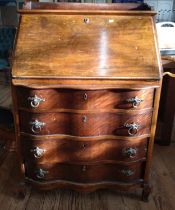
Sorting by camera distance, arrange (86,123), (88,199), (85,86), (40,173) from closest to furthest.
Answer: (85,86), (86,123), (40,173), (88,199)

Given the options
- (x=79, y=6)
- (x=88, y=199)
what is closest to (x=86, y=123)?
(x=88, y=199)

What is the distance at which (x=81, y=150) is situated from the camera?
1.52 m

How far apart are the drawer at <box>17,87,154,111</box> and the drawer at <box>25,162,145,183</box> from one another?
0.43m

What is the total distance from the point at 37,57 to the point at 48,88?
0.64ft

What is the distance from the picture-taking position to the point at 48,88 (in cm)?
134

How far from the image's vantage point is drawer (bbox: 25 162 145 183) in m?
1.60

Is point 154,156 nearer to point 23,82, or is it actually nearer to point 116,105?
point 116,105

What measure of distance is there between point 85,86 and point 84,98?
7 cm

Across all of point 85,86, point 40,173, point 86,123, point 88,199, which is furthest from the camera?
point 88,199

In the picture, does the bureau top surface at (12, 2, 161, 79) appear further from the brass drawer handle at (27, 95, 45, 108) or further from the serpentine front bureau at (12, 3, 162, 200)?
the brass drawer handle at (27, 95, 45, 108)

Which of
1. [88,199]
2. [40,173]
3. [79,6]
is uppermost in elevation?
[79,6]

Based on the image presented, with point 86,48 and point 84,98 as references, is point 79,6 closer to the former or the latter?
point 86,48

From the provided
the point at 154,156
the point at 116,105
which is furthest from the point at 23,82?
the point at 154,156

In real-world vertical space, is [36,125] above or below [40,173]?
above
